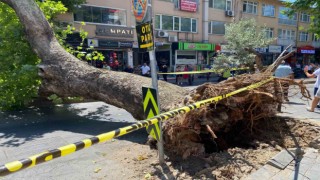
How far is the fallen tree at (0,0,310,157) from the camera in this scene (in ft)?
12.5

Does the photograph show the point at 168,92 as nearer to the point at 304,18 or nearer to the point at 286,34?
the point at 286,34

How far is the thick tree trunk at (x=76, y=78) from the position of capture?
16.9 feet

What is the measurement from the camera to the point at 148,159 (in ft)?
12.8

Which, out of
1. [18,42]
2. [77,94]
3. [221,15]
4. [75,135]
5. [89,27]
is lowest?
[75,135]

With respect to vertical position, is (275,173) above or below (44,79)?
below

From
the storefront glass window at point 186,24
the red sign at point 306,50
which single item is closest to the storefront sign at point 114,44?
the storefront glass window at point 186,24

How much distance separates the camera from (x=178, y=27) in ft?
75.8

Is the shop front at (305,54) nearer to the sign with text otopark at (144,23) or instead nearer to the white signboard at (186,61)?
the white signboard at (186,61)

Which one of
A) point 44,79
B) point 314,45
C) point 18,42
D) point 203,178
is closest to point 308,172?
point 203,178

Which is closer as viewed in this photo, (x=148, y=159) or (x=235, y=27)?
(x=148, y=159)

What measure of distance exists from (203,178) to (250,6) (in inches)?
1155

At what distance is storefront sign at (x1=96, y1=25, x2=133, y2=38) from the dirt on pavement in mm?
15373

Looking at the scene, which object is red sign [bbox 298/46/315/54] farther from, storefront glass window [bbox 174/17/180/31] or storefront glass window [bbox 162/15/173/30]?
storefront glass window [bbox 162/15/173/30]

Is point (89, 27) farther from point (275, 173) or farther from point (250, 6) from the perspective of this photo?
point (250, 6)
